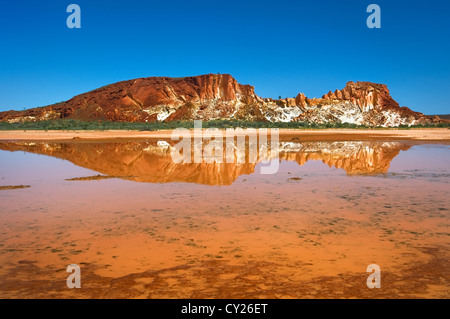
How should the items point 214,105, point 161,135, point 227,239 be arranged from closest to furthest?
point 227,239 < point 161,135 < point 214,105

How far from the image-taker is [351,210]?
7.91m

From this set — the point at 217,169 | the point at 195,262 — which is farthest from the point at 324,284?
the point at 217,169

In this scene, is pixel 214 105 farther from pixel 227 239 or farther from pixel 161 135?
pixel 227 239

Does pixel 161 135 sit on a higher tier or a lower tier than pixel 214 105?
lower

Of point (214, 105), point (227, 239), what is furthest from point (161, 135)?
point (214, 105)

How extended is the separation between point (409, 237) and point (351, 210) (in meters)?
1.90

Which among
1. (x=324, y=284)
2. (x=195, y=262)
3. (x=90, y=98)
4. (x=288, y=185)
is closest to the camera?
(x=324, y=284)

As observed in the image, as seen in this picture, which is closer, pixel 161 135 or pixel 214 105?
pixel 161 135

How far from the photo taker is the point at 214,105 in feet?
387

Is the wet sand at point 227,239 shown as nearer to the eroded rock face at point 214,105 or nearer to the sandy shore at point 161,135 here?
the sandy shore at point 161,135

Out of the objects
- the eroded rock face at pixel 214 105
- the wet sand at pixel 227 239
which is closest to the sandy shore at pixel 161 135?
the wet sand at pixel 227 239
